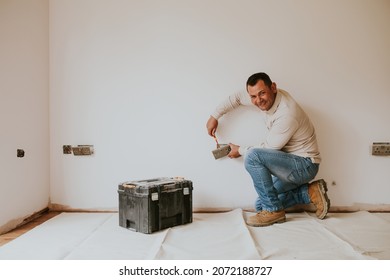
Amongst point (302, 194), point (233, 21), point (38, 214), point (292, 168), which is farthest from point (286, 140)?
point (38, 214)

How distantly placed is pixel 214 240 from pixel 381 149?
1628 millimetres

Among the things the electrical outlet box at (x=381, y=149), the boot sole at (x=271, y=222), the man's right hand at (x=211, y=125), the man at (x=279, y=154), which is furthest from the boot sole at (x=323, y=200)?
the man's right hand at (x=211, y=125)

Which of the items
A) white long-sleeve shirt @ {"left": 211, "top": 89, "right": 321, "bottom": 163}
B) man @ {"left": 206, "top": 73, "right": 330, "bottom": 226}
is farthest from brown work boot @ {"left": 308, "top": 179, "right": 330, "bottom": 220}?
white long-sleeve shirt @ {"left": 211, "top": 89, "right": 321, "bottom": 163}

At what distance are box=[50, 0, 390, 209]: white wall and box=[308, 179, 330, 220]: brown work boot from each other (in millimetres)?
329

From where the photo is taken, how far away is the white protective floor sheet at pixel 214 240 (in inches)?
70.7

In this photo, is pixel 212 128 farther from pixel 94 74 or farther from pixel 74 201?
pixel 74 201

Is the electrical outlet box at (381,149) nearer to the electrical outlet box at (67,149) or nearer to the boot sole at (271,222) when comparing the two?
the boot sole at (271,222)

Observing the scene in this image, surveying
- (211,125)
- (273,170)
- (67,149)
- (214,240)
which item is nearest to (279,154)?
(273,170)

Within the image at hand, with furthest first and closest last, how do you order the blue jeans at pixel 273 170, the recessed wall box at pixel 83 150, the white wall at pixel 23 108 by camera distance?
the recessed wall box at pixel 83 150 < the blue jeans at pixel 273 170 < the white wall at pixel 23 108

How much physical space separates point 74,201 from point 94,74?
1.09 meters

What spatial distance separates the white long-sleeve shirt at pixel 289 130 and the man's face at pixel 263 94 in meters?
0.04

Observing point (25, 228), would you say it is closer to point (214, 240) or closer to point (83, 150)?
point (83, 150)

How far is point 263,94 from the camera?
7.64 feet

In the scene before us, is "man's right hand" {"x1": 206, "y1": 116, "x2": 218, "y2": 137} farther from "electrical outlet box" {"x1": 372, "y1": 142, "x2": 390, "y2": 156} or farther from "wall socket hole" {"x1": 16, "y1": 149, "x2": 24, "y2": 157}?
"wall socket hole" {"x1": 16, "y1": 149, "x2": 24, "y2": 157}
